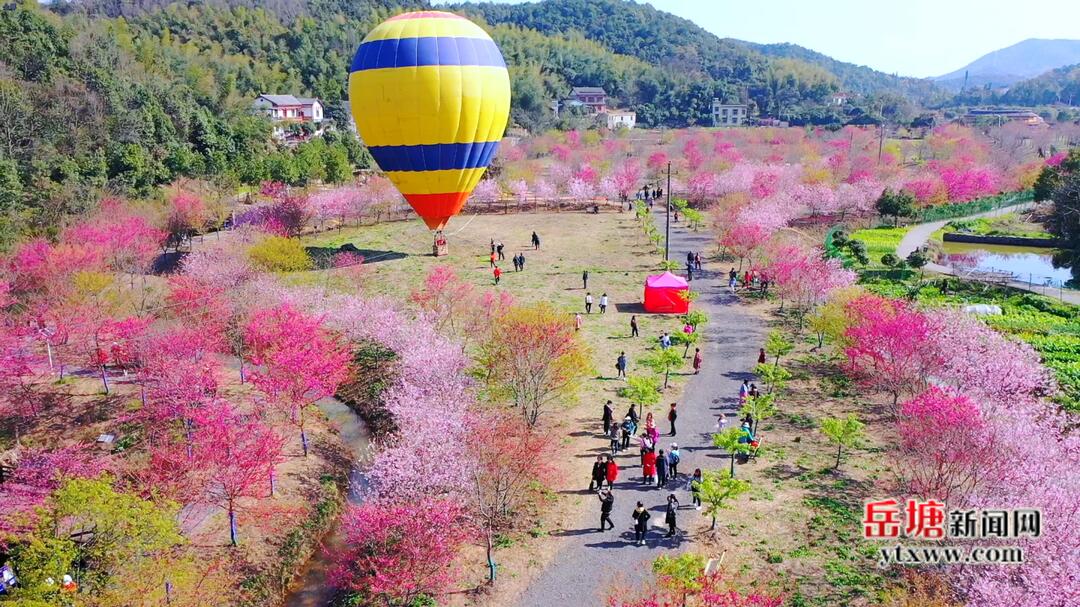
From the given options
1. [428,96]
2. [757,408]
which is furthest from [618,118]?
[757,408]

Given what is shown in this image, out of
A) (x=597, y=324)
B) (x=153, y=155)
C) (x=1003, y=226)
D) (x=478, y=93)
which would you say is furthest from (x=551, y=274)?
(x=1003, y=226)

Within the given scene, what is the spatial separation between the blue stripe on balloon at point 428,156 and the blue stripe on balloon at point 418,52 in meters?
3.35

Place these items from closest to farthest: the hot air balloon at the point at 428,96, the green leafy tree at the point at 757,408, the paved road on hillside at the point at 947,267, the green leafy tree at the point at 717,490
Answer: the green leafy tree at the point at 717,490
the green leafy tree at the point at 757,408
the hot air balloon at the point at 428,96
the paved road on hillside at the point at 947,267

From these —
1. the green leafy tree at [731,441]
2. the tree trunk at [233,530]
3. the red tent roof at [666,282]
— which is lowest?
the tree trunk at [233,530]

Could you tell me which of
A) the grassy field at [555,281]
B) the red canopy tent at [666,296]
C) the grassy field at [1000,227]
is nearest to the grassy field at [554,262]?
the grassy field at [555,281]

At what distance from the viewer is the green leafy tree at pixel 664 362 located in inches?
912

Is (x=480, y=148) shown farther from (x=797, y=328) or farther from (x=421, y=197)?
(x=797, y=328)

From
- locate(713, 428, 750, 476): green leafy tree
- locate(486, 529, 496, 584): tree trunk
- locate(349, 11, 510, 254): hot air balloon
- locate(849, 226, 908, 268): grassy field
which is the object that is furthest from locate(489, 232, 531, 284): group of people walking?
locate(486, 529, 496, 584): tree trunk

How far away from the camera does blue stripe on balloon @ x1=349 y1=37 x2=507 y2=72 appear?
2711 centimetres

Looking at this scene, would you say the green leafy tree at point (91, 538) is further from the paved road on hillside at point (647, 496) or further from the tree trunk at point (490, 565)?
the paved road on hillside at point (647, 496)

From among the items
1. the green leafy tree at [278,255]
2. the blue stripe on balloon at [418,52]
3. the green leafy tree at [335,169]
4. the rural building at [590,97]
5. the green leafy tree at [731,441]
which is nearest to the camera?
the green leafy tree at [731,441]

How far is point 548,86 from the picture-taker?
435 feet

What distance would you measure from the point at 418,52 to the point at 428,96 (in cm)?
166

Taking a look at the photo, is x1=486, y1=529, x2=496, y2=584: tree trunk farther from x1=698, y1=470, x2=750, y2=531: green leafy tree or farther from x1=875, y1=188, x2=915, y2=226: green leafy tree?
x1=875, y1=188, x2=915, y2=226: green leafy tree
